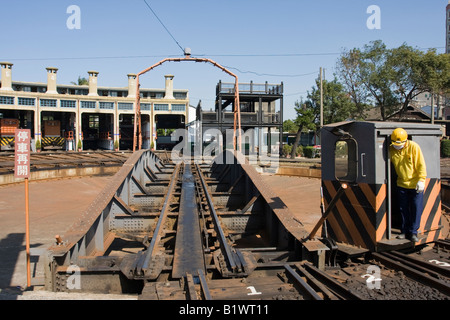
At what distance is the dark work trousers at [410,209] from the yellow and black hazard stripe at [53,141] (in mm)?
52202

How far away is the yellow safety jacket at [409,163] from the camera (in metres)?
4.70

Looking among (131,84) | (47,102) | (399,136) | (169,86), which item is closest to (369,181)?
(399,136)

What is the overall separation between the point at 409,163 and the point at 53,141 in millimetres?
53307

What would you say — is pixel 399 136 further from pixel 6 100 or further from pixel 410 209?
pixel 6 100

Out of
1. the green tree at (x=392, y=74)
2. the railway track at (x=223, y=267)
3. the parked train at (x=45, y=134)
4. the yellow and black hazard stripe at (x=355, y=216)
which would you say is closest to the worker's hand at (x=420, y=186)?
the yellow and black hazard stripe at (x=355, y=216)

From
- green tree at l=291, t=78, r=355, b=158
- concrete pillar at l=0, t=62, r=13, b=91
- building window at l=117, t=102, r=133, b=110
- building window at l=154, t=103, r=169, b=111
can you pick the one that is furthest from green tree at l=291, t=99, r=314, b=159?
concrete pillar at l=0, t=62, r=13, b=91

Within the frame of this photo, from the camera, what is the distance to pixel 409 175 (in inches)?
187

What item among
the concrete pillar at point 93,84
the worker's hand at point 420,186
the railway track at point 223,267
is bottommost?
the railway track at point 223,267

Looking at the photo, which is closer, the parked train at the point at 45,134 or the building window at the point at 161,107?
the parked train at the point at 45,134

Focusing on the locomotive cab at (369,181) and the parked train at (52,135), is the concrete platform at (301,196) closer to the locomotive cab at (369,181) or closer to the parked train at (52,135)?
the locomotive cab at (369,181)

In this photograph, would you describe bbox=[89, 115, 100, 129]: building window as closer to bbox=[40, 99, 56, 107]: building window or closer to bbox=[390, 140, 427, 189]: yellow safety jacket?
bbox=[40, 99, 56, 107]: building window

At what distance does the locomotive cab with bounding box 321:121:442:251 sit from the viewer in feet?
15.8

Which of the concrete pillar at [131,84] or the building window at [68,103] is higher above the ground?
the concrete pillar at [131,84]

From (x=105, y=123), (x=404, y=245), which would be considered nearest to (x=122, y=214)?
(x=404, y=245)
